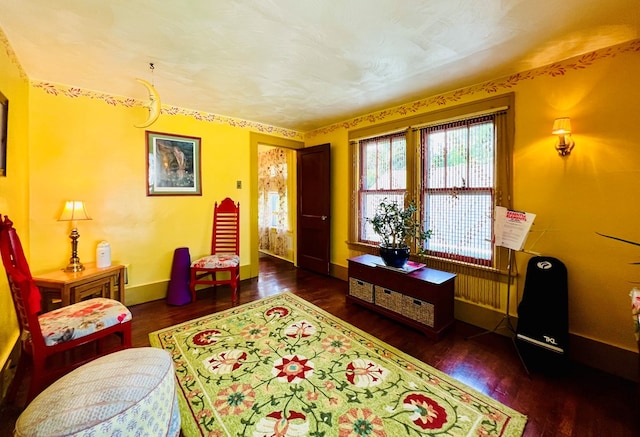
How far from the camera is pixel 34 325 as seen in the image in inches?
62.9

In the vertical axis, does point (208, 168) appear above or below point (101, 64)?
below

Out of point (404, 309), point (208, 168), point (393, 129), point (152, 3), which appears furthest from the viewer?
point (208, 168)

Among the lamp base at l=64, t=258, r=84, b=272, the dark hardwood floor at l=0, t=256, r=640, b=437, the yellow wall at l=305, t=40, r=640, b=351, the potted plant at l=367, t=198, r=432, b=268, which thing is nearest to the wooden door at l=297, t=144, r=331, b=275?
the dark hardwood floor at l=0, t=256, r=640, b=437

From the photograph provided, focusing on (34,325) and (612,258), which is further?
(612,258)

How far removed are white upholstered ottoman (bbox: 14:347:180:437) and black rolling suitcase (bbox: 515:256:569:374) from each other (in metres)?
2.50

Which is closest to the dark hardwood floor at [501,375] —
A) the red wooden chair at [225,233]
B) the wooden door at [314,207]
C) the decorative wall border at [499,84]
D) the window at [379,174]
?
the red wooden chair at [225,233]

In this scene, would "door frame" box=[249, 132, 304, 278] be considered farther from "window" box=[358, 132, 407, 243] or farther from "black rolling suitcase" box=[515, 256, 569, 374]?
"black rolling suitcase" box=[515, 256, 569, 374]

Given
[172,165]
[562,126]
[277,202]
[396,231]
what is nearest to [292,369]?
[396,231]

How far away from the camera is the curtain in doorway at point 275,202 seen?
18.1 ft

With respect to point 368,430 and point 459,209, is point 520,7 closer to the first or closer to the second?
point 459,209

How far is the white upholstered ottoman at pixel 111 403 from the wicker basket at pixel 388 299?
209 centimetres

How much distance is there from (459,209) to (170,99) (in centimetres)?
360

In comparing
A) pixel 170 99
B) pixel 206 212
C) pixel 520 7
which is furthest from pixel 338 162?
pixel 520 7

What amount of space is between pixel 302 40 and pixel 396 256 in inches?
84.0
